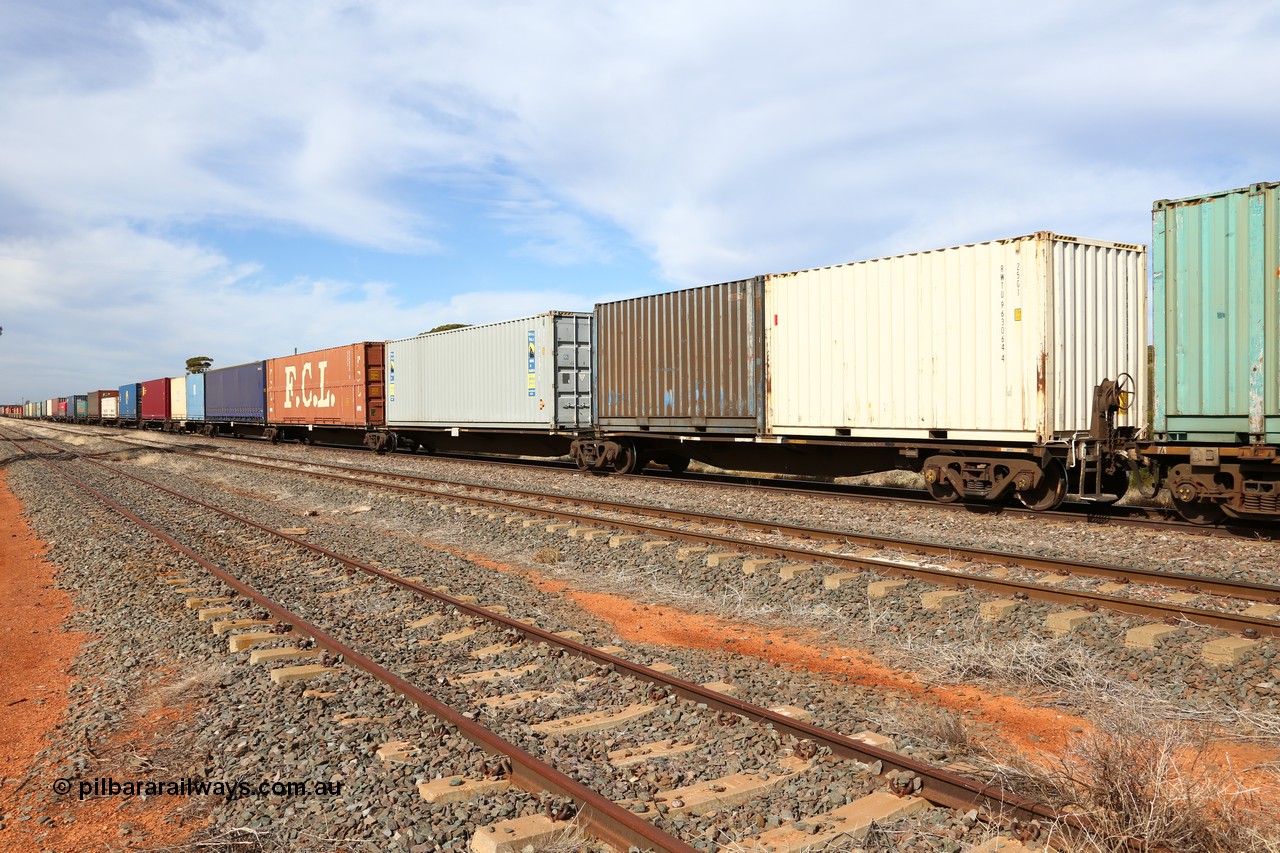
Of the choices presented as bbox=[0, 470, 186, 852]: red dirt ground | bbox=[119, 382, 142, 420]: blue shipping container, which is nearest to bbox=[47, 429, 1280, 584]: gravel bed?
bbox=[0, 470, 186, 852]: red dirt ground

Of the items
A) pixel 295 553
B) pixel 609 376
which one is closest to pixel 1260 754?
pixel 295 553

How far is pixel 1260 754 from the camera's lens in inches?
177

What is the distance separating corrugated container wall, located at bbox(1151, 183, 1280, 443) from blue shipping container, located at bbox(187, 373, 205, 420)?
48214 mm

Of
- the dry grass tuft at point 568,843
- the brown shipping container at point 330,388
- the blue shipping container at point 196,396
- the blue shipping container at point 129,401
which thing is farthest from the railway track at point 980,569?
the blue shipping container at point 129,401

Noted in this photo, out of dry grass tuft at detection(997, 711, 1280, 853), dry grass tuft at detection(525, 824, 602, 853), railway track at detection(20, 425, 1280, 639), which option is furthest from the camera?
railway track at detection(20, 425, 1280, 639)

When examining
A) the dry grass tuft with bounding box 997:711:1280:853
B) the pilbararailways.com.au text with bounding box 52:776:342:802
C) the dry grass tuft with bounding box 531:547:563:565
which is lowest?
the pilbararailways.com.au text with bounding box 52:776:342:802

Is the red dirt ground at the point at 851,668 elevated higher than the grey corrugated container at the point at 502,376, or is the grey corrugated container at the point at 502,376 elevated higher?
the grey corrugated container at the point at 502,376

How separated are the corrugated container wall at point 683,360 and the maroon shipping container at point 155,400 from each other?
46262 mm

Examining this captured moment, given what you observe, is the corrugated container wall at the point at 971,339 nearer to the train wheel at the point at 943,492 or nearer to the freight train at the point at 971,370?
the freight train at the point at 971,370

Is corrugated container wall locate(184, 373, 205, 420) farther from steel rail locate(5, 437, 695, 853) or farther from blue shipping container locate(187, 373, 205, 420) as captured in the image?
steel rail locate(5, 437, 695, 853)

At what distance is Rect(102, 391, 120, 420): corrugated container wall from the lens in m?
69.8

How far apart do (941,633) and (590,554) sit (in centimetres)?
486

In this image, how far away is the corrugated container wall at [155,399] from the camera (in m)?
54.8

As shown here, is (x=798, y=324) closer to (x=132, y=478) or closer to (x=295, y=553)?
(x=295, y=553)
